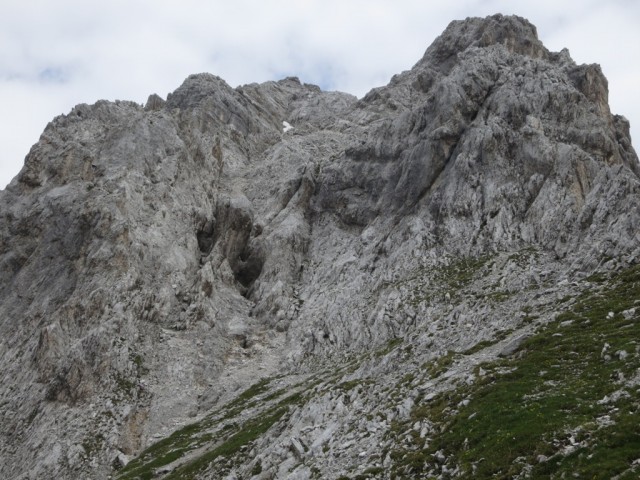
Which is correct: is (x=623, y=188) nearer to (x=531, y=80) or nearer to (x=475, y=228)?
(x=475, y=228)

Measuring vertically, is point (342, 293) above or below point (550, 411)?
above

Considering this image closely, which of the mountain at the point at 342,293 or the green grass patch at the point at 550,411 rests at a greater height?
the mountain at the point at 342,293

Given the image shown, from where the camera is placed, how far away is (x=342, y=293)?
8131 centimetres

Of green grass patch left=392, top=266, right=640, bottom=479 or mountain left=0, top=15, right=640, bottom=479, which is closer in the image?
green grass patch left=392, top=266, right=640, bottom=479

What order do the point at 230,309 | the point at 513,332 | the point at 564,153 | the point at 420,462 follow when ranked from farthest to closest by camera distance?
1. the point at 230,309
2. the point at 564,153
3. the point at 513,332
4. the point at 420,462

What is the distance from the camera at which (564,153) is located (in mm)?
77250

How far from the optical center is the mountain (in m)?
32.4

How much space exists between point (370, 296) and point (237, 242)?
29.9m

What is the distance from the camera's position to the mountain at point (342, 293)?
3238 cm

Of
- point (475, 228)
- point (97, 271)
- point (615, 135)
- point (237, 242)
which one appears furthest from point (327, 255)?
point (615, 135)

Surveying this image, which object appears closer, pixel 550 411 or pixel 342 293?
pixel 550 411

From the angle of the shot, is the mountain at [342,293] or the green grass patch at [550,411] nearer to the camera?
the green grass patch at [550,411]

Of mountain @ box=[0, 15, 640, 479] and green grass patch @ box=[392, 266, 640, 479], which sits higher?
mountain @ box=[0, 15, 640, 479]

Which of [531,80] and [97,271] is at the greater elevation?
[531,80]
